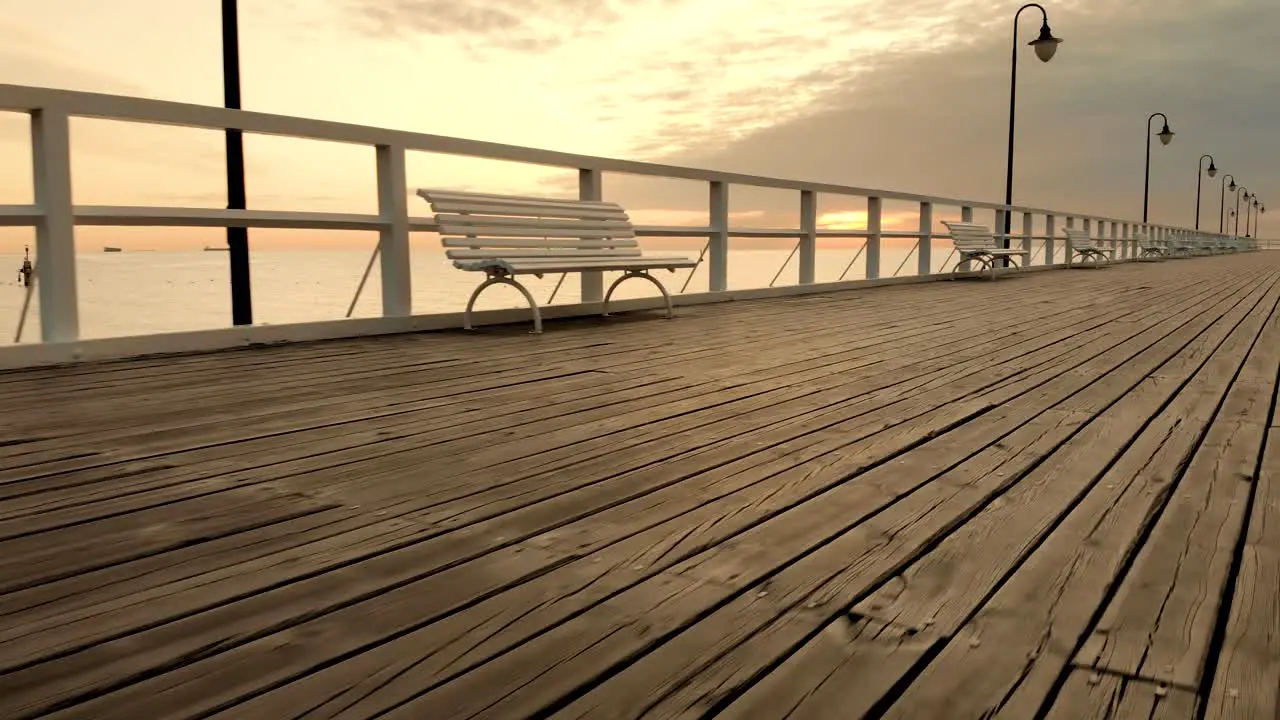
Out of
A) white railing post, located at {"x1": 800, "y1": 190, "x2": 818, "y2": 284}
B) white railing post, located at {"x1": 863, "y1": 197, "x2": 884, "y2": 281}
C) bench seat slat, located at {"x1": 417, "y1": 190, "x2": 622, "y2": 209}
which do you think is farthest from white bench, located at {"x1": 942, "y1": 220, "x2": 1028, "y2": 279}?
bench seat slat, located at {"x1": 417, "y1": 190, "x2": 622, "y2": 209}

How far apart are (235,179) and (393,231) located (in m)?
0.87

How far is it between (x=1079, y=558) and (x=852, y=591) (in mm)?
430

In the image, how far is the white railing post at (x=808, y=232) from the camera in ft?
28.5

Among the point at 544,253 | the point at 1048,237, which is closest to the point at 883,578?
the point at 544,253

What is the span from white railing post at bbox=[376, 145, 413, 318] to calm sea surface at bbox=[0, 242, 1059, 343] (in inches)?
2.8

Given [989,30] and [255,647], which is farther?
[989,30]

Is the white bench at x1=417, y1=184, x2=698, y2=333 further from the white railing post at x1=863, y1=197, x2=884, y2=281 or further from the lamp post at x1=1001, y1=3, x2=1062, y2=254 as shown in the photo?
the lamp post at x1=1001, y1=3, x2=1062, y2=254

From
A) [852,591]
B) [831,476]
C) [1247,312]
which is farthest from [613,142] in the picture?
[852,591]

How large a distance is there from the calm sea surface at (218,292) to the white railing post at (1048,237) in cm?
1359

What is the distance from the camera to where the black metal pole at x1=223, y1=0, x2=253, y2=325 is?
468 cm

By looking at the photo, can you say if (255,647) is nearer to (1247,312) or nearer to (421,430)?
(421,430)

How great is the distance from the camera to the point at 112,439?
2.23m

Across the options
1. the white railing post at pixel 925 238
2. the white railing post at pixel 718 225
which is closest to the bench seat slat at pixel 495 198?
the white railing post at pixel 718 225

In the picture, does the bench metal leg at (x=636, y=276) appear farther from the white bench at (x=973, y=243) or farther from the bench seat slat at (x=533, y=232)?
the white bench at (x=973, y=243)
